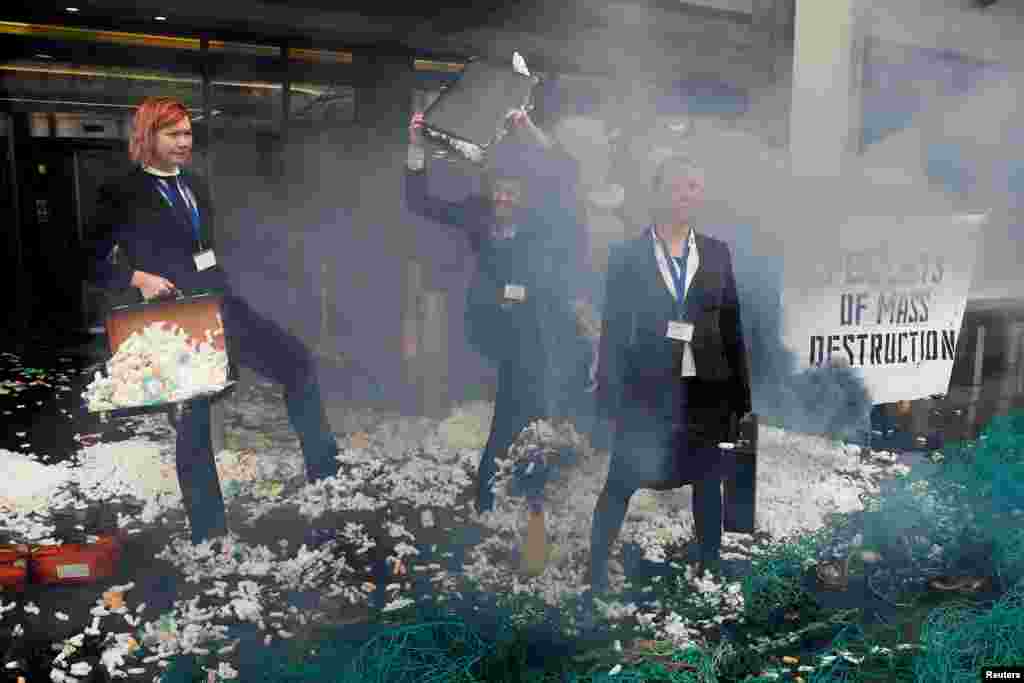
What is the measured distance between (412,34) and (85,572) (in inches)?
152

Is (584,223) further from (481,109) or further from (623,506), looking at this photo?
(623,506)

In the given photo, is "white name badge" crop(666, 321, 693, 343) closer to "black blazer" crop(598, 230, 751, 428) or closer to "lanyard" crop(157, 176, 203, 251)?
"black blazer" crop(598, 230, 751, 428)

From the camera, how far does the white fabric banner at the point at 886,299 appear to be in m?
5.31

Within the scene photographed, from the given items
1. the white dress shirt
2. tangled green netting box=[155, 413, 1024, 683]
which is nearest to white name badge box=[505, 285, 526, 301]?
the white dress shirt

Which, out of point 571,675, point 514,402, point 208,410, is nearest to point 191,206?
point 208,410

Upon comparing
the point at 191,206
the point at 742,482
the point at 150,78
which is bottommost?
the point at 742,482

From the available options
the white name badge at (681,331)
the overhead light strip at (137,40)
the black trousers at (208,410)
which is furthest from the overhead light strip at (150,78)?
the white name badge at (681,331)

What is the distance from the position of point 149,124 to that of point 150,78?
2305mm

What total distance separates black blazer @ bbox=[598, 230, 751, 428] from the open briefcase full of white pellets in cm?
184

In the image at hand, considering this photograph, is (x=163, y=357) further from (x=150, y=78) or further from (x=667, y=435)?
(x=150, y=78)

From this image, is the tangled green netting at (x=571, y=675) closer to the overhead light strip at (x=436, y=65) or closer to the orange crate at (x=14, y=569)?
the orange crate at (x=14, y=569)

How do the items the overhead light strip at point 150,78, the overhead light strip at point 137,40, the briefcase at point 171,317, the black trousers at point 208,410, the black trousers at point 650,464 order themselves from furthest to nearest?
the overhead light strip at point 137,40 < the overhead light strip at point 150,78 < the black trousers at point 208,410 < the black trousers at point 650,464 < the briefcase at point 171,317

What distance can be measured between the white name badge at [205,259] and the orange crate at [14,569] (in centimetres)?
154

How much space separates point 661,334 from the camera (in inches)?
154
